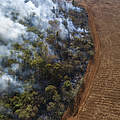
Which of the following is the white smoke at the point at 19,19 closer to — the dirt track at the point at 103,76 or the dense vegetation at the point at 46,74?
the dense vegetation at the point at 46,74

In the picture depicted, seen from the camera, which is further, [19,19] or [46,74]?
[19,19]

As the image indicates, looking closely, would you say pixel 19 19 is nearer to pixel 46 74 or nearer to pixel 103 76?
pixel 46 74

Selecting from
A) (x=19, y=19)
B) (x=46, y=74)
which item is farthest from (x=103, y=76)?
(x=19, y=19)

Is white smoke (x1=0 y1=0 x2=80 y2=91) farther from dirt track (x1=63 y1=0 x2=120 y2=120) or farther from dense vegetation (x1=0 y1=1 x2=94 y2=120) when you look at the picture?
dirt track (x1=63 y1=0 x2=120 y2=120)

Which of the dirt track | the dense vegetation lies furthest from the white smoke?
the dirt track

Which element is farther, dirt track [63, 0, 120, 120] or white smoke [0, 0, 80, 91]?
white smoke [0, 0, 80, 91]

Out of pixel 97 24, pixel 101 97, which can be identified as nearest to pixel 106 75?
pixel 101 97

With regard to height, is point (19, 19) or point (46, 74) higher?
point (19, 19)
